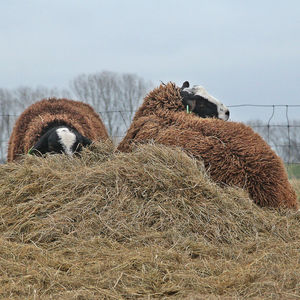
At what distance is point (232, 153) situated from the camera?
5.60 metres

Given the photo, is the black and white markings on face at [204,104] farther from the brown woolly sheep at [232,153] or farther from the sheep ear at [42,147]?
the sheep ear at [42,147]

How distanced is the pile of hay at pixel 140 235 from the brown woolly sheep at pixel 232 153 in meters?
0.24

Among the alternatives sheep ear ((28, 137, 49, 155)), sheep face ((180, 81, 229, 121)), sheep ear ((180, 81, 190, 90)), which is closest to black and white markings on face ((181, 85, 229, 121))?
sheep face ((180, 81, 229, 121))

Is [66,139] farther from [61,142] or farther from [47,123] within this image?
[47,123]

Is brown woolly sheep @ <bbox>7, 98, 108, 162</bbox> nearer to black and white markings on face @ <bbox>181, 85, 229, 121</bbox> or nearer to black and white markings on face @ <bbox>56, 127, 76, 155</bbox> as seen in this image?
black and white markings on face @ <bbox>56, 127, 76, 155</bbox>

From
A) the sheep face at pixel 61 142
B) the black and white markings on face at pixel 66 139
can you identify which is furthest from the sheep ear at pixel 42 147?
the black and white markings on face at pixel 66 139

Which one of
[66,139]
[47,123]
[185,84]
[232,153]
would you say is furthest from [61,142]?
[232,153]

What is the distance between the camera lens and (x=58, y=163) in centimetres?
591

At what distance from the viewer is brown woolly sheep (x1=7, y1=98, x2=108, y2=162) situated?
8.06 meters

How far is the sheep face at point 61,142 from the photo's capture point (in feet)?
22.4

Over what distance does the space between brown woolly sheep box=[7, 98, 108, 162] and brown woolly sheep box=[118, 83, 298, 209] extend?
220cm

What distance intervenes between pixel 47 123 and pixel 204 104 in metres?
2.70

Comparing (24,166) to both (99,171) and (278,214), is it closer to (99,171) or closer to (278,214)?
(99,171)

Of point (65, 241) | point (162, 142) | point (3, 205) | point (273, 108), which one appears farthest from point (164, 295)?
point (273, 108)
